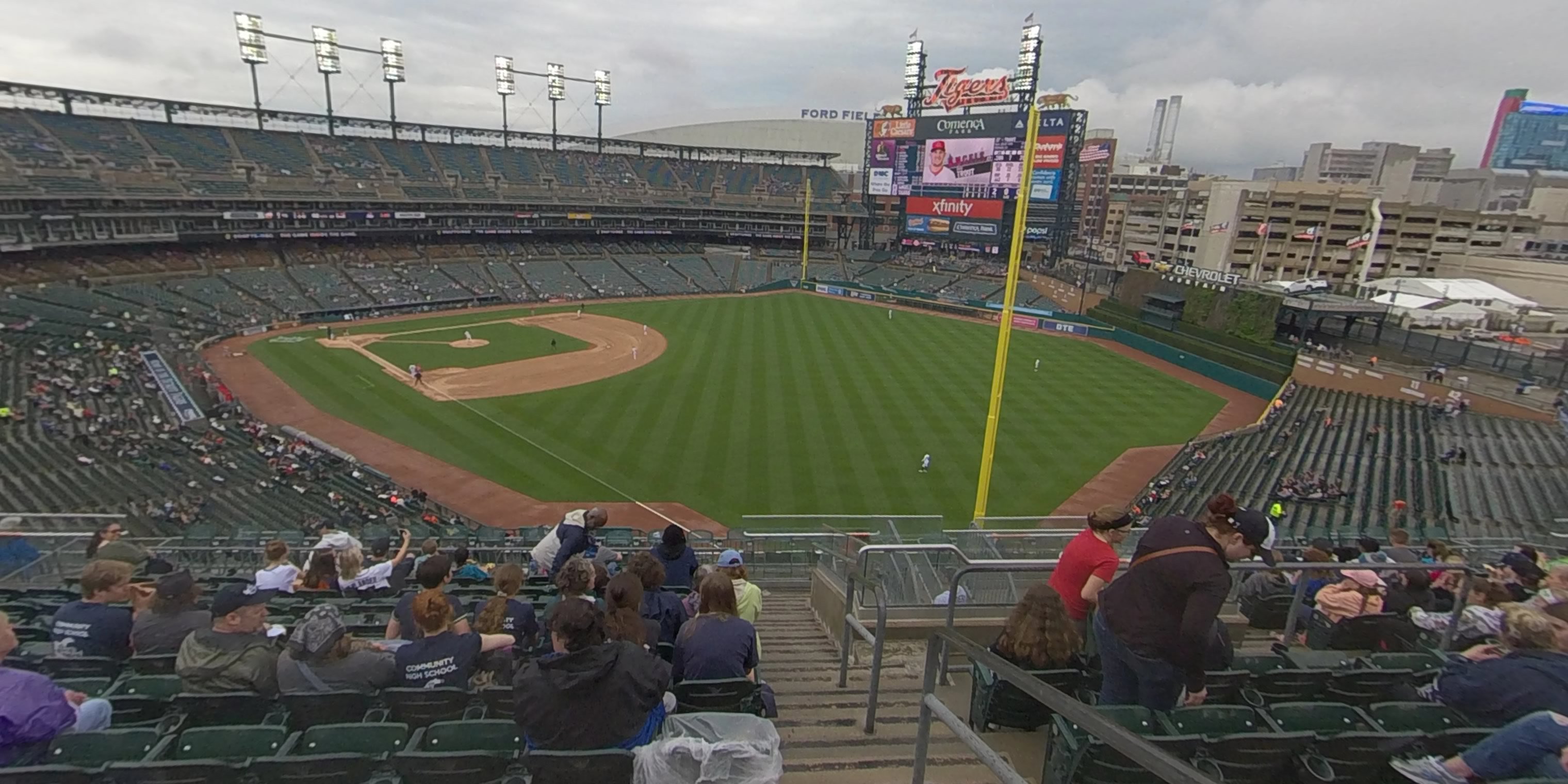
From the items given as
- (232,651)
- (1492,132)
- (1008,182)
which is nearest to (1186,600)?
(232,651)

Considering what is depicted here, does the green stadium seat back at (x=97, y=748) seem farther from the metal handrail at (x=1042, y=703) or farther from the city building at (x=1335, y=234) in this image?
the city building at (x=1335, y=234)

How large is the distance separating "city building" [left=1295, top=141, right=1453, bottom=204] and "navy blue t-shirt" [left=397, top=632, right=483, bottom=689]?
298 ft

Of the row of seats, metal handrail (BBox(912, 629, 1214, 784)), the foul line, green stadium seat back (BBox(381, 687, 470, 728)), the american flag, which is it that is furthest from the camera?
the american flag

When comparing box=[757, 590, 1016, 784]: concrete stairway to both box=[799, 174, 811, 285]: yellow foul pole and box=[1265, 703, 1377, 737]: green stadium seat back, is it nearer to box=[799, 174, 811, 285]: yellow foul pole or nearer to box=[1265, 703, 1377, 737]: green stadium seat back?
box=[1265, 703, 1377, 737]: green stadium seat back

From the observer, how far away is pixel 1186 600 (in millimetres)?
4383

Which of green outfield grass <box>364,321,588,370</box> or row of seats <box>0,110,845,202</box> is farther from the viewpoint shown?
row of seats <box>0,110,845,202</box>

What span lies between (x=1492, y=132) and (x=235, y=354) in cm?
21542

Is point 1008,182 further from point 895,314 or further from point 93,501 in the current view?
point 93,501

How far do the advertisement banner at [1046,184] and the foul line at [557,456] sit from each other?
50.0 m

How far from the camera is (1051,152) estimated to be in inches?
2445

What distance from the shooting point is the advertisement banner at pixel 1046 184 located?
207ft

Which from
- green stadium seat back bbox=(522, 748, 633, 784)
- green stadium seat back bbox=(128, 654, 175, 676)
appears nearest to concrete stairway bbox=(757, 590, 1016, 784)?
green stadium seat back bbox=(522, 748, 633, 784)

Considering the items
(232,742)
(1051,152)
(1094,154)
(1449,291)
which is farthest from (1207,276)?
(232,742)

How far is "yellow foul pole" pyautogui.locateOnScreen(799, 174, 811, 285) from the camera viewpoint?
2804 inches
